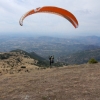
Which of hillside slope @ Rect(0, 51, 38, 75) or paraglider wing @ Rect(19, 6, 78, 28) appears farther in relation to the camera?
hillside slope @ Rect(0, 51, 38, 75)

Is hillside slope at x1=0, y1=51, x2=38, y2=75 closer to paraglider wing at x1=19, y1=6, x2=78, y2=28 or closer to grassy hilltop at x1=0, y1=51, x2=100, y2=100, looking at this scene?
grassy hilltop at x1=0, y1=51, x2=100, y2=100

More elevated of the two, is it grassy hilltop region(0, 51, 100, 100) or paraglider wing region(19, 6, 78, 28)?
paraglider wing region(19, 6, 78, 28)

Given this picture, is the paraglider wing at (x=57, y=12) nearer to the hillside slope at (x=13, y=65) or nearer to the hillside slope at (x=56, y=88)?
the hillside slope at (x=56, y=88)

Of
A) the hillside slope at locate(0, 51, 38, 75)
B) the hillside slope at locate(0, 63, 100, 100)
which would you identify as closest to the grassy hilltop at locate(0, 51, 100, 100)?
the hillside slope at locate(0, 63, 100, 100)

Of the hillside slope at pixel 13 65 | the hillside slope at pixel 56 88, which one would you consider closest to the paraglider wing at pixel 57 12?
the hillside slope at pixel 56 88

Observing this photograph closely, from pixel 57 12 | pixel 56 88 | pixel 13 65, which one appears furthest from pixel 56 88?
pixel 13 65

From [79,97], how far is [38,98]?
3273 millimetres

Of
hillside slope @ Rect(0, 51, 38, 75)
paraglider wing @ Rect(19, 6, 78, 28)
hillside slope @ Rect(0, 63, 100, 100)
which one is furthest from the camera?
hillside slope @ Rect(0, 51, 38, 75)

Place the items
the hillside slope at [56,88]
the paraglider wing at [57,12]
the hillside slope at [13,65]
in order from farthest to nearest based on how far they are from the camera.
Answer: the hillside slope at [13,65] → the paraglider wing at [57,12] → the hillside slope at [56,88]

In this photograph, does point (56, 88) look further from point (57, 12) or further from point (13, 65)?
point (13, 65)

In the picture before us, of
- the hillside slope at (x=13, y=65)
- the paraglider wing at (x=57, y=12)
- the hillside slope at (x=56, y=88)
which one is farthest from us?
the hillside slope at (x=13, y=65)

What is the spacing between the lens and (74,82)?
65.5ft

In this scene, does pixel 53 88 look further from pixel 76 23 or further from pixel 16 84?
pixel 76 23

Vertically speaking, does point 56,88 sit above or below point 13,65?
above
